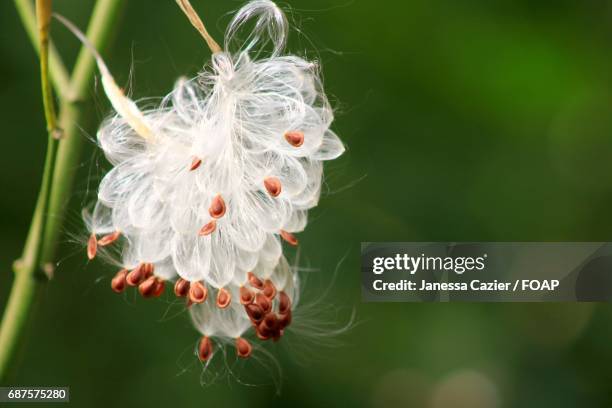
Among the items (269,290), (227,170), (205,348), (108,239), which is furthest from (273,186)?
(205,348)

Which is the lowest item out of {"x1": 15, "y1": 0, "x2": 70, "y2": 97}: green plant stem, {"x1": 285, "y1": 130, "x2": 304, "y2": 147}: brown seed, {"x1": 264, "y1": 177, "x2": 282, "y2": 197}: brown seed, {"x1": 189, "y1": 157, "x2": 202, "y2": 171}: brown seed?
{"x1": 264, "y1": 177, "x2": 282, "y2": 197}: brown seed

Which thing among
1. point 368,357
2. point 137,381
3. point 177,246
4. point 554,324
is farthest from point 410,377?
point 177,246

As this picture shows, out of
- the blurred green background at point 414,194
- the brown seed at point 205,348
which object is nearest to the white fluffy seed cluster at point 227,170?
the brown seed at point 205,348

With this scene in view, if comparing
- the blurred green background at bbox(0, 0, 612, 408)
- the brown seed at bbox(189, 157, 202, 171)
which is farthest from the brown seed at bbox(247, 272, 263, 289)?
the blurred green background at bbox(0, 0, 612, 408)

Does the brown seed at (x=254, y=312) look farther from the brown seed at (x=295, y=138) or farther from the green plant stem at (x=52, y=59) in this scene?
the green plant stem at (x=52, y=59)

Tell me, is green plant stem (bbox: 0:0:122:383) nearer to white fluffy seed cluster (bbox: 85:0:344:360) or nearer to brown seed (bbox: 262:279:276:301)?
white fluffy seed cluster (bbox: 85:0:344:360)
